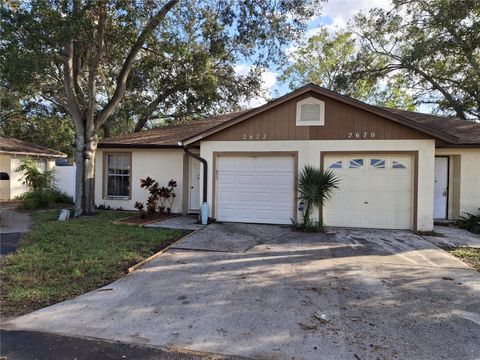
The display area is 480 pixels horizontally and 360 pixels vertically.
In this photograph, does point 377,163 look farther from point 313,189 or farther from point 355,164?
point 313,189

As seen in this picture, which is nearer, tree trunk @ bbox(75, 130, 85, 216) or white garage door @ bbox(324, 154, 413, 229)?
white garage door @ bbox(324, 154, 413, 229)

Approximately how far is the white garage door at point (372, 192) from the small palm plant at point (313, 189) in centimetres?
35

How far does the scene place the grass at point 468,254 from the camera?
6617 mm

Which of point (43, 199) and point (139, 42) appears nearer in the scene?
point (139, 42)

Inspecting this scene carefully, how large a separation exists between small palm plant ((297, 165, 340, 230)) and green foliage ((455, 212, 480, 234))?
14.0 ft

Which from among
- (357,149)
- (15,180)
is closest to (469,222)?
(357,149)

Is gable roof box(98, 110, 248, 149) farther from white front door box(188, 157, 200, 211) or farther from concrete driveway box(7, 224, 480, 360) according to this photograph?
concrete driveway box(7, 224, 480, 360)

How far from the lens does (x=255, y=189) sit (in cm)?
1049

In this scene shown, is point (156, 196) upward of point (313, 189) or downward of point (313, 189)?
downward

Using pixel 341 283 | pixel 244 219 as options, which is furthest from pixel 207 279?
pixel 244 219

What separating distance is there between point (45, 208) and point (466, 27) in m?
19.0

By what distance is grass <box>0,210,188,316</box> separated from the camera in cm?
477

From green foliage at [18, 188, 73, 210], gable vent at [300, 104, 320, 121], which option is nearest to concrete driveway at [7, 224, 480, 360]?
gable vent at [300, 104, 320, 121]

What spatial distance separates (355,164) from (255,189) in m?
3.07
